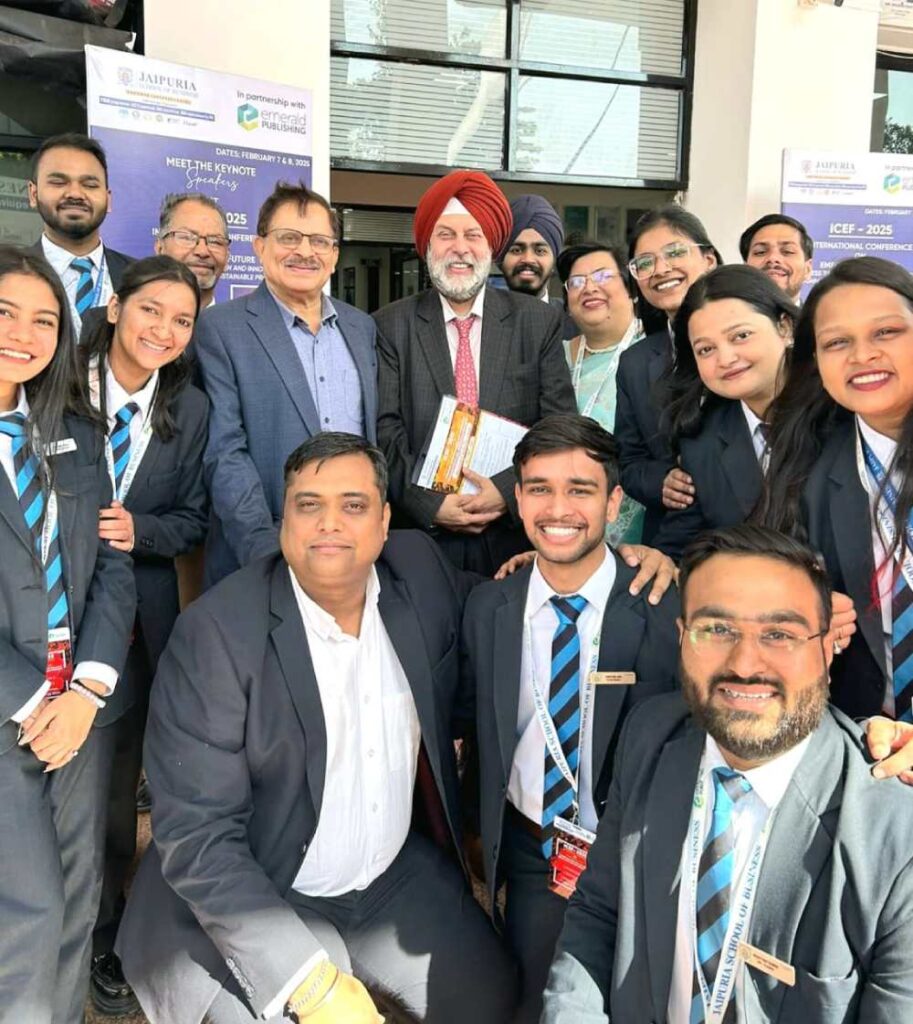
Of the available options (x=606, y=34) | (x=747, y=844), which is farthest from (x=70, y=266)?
(x=606, y=34)

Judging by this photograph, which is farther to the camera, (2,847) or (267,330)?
(267,330)

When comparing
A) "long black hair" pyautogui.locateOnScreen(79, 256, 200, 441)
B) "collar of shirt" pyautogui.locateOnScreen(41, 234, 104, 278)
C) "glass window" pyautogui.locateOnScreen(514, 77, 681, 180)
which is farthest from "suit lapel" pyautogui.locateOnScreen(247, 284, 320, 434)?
"glass window" pyautogui.locateOnScreen(514, 77, 681, 180)

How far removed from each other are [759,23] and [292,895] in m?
6.89

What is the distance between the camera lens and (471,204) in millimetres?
3395

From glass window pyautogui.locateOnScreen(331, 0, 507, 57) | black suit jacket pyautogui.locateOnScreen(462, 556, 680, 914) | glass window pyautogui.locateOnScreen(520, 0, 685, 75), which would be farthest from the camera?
glass window pyautogui.locateOnScreen(520, 0, 685, 75)

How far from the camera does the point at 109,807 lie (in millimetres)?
2822

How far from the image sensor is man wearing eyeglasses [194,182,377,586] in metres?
3.07

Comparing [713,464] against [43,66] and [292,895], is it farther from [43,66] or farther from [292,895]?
[43,66]

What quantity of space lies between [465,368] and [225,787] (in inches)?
68.3

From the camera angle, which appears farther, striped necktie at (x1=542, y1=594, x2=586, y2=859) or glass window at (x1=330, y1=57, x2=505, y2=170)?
glass window at (x1=330, y1=57, x2=505, y2=170)

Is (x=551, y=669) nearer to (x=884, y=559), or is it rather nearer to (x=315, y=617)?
(x=315, y=617)

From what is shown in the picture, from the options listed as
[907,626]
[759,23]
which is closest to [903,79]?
[759,23]

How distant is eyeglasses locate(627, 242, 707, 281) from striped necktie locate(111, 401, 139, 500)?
197 cm

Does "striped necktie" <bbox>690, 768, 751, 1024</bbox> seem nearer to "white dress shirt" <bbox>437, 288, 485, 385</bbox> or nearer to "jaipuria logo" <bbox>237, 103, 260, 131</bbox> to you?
"white dress shirt" <bbox>437, 288, 485, 385</bbox>
